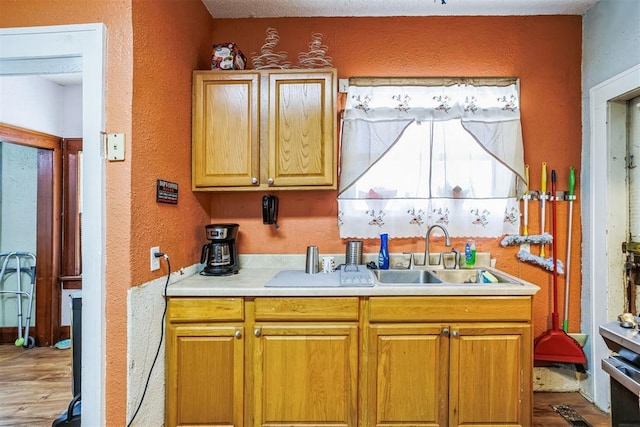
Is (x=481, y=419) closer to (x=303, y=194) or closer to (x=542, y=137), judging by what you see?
(x=303, y=194)

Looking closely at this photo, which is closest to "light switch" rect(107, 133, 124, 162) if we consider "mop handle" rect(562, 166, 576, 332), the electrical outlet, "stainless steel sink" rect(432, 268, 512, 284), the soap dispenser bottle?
the electrical outlet

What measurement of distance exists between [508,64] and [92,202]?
2.66 metres

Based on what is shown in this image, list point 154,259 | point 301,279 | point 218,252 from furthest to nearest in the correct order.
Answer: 1. point 218,252
2. point 301,279
3. point 154,259

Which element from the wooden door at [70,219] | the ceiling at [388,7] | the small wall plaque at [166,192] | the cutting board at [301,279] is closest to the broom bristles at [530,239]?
the cutting board at [301,279]

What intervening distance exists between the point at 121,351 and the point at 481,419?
5.77 feet

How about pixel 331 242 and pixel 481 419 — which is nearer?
pixel 481 419

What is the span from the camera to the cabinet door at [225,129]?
2029 millimetres

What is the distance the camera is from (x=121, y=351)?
57.4 inches

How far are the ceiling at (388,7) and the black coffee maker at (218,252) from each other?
1.48 metres

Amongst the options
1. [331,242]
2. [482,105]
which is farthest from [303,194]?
[482,105]

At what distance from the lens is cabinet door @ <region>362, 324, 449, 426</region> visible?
5.54 ft

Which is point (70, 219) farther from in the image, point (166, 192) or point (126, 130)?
point (126, 130)

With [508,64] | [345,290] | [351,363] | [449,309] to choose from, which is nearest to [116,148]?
[345,290]

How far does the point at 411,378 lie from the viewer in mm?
1693
